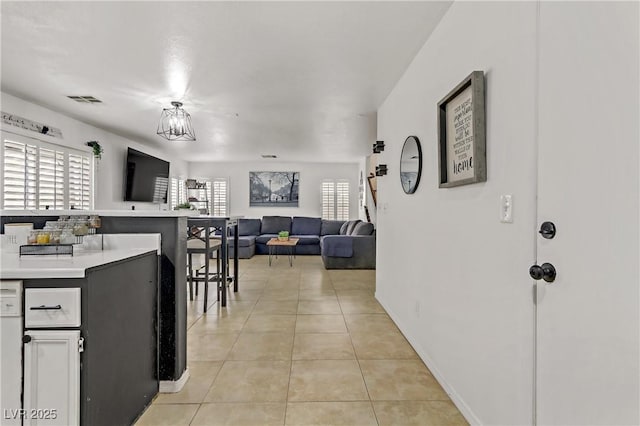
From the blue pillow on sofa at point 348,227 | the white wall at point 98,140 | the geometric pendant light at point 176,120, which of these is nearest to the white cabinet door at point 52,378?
the geometric pendant light at point 176,120

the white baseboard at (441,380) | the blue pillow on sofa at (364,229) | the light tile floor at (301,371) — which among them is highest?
the blue pillow on sofa at (364,229)

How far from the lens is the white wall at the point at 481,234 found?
1.42 m

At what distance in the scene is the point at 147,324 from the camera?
6.56 ft

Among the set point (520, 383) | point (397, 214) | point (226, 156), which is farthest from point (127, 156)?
point (520, 383)

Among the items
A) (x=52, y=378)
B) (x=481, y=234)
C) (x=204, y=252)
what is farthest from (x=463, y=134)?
(x=204, y=252)

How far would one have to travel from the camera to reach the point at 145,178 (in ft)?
22.3

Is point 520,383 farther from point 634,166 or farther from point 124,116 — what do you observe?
point 124,116

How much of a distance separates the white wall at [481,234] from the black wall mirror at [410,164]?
0.24ft

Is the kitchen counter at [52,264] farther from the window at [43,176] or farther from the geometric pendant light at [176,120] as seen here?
the window at [43,176]

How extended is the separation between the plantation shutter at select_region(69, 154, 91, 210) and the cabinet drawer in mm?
4059

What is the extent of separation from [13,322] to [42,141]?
3999 millimetres

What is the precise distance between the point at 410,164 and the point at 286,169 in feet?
22.8

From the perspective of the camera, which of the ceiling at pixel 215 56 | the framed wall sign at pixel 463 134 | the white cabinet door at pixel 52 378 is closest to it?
the white cabinet door at pixel 52 378

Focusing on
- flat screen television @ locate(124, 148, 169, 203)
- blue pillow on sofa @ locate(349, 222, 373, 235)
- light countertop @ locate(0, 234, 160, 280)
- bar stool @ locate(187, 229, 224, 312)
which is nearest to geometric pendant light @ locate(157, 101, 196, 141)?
bar stool @ locate(187, 229, 224, 312)
